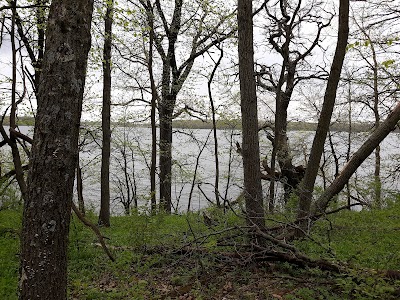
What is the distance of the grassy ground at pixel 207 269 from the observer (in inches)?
174

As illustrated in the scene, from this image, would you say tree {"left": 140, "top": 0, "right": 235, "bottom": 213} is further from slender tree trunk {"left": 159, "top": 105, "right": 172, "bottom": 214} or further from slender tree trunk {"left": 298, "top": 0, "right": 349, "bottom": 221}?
slender tree trunk {"left": 298, "top": 0, "right": 349, "bottom": 221}

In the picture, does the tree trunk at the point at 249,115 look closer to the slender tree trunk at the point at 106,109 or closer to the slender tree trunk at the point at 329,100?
the slender tree trunk at the point at 329,100

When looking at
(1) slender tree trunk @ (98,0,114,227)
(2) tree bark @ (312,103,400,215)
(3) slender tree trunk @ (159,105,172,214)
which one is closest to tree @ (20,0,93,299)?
(2) tree bark @ (312,103,400,215)

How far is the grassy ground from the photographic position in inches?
174

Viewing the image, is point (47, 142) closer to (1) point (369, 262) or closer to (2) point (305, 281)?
(2) point (305, 281)

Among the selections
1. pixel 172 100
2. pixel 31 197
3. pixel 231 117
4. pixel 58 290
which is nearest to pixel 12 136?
pixel 31 197

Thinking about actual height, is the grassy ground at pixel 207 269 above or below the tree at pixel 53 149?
below

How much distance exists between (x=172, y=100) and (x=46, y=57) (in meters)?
13.3

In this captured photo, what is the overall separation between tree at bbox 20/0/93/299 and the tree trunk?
330 centimetres

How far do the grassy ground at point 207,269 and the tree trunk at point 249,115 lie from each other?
0.75 metres

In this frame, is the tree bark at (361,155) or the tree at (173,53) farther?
the tree at (173,53)

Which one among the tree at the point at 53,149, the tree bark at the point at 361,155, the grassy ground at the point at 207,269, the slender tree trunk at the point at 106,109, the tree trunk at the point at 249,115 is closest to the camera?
the tree at the point at 53,149

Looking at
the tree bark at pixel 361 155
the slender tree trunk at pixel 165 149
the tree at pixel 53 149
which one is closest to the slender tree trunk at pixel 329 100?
the tree bark at pixel 361 155

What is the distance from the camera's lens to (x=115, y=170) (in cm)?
2423
